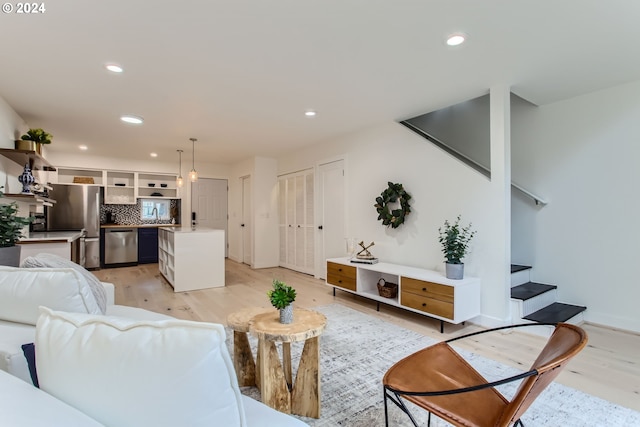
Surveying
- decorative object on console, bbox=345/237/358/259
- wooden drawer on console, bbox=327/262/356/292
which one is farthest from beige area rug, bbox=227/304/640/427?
decorative object on console, bbox=345/237/358/259

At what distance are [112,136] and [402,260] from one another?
16.0ft

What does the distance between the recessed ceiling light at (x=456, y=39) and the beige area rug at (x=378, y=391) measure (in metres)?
2.39

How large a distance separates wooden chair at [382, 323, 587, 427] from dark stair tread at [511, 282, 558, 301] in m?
2.02

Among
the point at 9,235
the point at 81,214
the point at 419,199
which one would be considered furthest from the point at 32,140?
the point at 419,199

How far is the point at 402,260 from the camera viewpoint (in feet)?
13.3

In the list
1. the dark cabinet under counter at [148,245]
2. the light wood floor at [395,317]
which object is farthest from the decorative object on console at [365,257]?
the dark cabinet under counter at [148,245]

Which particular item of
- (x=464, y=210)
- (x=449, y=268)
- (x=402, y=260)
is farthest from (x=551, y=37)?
(x=402, y=260)

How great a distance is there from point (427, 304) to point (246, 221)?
4946 millimetres

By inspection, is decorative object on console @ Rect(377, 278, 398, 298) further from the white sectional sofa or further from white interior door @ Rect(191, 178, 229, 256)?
white interior door @ Rect(191, 178, 229, 256)

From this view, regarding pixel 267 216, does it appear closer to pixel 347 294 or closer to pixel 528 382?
pixel 347 294

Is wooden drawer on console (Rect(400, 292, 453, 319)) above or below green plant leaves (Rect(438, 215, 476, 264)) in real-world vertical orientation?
below

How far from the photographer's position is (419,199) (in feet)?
12.7

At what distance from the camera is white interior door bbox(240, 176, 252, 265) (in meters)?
7.01

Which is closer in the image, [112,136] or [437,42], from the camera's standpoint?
[437,42]
